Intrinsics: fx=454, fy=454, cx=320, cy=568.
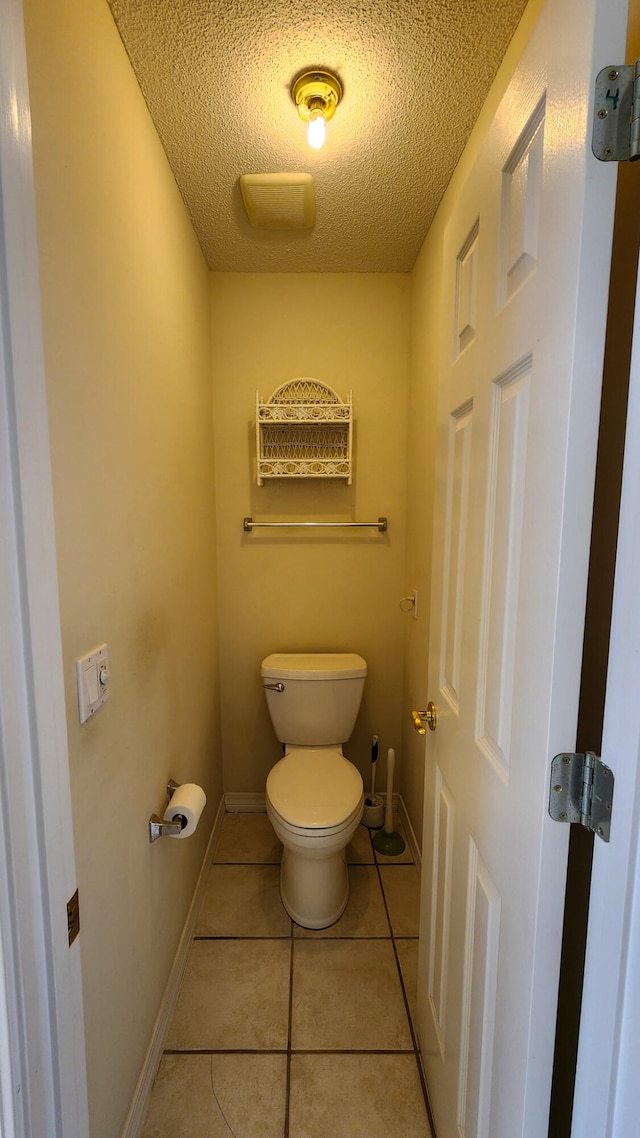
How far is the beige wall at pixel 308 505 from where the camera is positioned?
201 centimetres

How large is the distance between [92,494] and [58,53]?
2.34 feet

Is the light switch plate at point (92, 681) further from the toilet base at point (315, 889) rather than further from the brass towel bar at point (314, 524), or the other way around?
the brass towel bar at point (314, 524)

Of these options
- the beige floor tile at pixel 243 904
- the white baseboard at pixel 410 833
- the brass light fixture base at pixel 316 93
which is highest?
the brass light fixture base at pixel 316 93

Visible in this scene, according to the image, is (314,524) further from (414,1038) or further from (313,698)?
(414,1038)

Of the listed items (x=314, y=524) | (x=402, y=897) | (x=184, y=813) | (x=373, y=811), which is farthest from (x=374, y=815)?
(x=314, y=524)

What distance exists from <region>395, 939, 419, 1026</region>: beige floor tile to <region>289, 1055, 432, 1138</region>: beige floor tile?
Result: 5.7 inches

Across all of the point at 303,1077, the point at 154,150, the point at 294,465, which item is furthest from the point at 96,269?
the point at 303,1077

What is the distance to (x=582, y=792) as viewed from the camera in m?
0.54

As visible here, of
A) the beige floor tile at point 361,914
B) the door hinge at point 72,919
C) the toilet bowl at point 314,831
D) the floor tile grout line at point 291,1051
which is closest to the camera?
the door hinge at point 72,919

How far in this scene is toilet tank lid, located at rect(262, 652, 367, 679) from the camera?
193 centimetres

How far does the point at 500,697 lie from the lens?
73cm

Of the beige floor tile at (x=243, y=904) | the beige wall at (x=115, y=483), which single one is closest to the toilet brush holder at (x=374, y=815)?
the beige floor tile at (x=243, y=904)

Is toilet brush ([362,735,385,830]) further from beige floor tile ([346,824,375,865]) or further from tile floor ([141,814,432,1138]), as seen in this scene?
tile floor ([141,814,432,1138])

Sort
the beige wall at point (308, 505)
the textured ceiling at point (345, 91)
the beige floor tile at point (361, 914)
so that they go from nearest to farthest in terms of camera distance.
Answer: the textured ceiling at point (345, 91)
the beige floor tile at point (361, 914)
the beige wall at point (308, 505)
